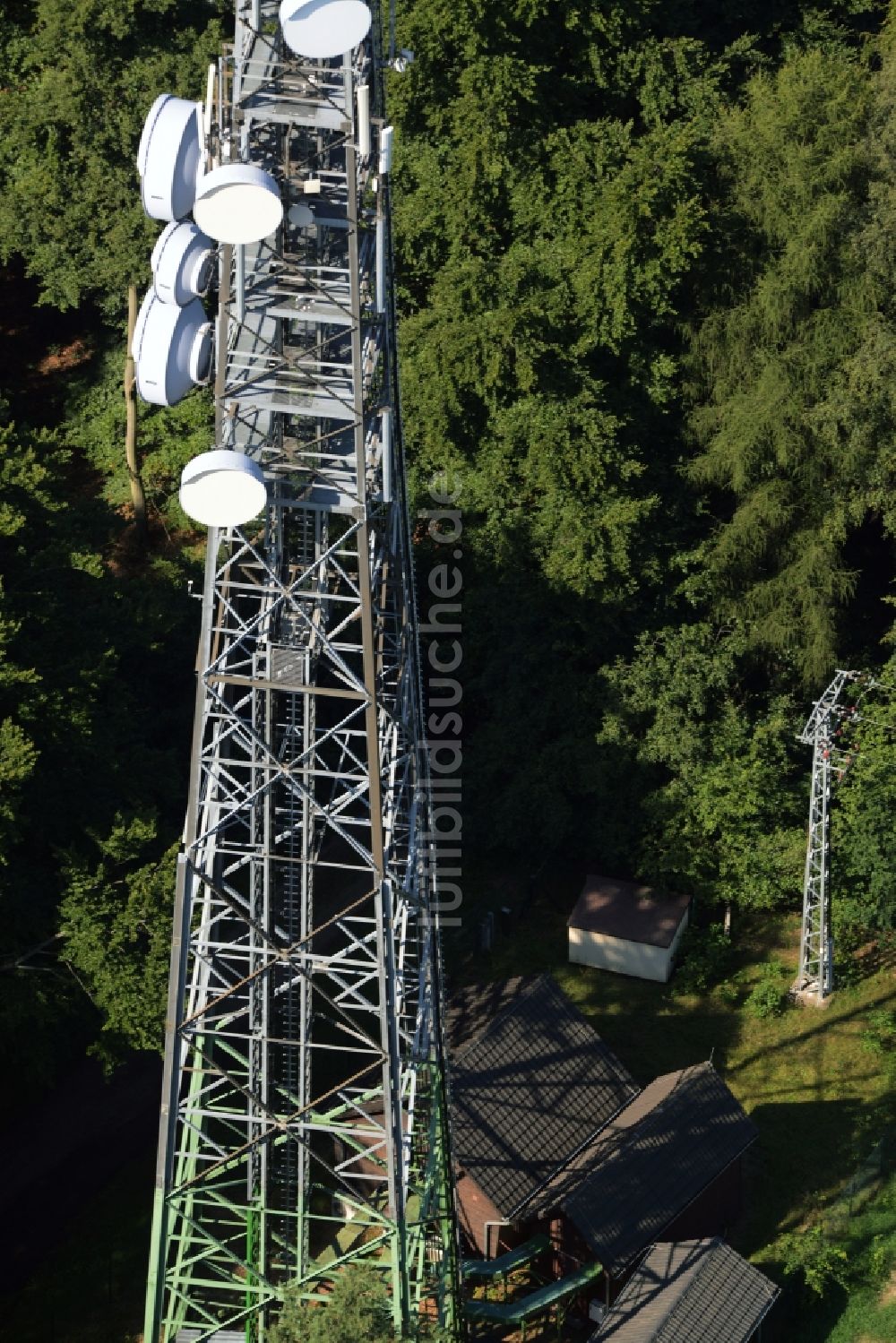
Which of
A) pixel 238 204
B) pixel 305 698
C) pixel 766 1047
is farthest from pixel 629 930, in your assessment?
pixel 238 204

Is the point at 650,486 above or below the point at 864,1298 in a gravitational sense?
above

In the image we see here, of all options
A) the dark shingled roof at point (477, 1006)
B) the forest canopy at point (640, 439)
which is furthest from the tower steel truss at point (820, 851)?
the dark shingled roof at point (477, 1006)

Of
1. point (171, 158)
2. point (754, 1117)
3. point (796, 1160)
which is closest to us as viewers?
point (171, 158)

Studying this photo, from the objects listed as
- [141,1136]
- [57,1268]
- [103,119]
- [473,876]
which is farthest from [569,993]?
[103,119]

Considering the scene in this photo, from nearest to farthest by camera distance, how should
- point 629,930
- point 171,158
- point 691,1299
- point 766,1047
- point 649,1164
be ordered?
1. point 171,158
2. point 691,1299
3. point 649,1164
4. point 766,1047
5. point 629,930

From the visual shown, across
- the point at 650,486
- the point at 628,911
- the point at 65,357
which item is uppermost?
the point at 65,357

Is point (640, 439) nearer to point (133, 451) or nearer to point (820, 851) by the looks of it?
point (820, 851)

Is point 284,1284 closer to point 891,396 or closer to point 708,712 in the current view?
point 708,712
